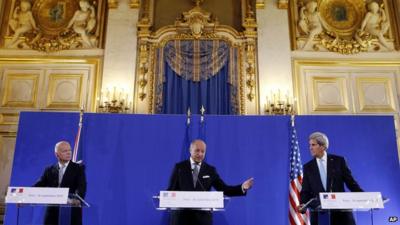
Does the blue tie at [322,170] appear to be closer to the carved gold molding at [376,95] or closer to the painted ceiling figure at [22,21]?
the carved gold molding at [376,95]

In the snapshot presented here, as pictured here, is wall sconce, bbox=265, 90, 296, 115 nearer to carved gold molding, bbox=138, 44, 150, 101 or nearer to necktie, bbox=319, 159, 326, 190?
carved gold molding, bbox=138, 44, 150, 101

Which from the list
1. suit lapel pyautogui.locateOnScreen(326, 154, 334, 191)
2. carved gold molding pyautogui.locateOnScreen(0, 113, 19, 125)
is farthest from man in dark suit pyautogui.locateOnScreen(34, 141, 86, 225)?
carved gold molding pyautogui.locateOnScreen(0, 113, 19, 125)

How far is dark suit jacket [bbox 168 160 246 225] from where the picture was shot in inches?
190

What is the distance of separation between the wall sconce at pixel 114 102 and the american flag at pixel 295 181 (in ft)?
10.8

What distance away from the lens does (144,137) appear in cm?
655

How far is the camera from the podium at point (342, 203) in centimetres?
424

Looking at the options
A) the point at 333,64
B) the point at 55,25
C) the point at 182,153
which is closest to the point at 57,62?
the point at 55,25

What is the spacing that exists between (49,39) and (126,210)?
4.58 meters

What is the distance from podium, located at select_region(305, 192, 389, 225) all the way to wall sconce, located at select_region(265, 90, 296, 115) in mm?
4063

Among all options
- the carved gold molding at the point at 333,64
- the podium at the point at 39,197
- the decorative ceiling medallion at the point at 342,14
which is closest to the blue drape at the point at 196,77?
the carved gold molding at the point at 333,64

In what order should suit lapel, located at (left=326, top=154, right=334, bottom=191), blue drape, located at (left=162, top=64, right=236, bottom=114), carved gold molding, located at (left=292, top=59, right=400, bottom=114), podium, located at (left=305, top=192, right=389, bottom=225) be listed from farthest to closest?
carved gold molding, located at (left=292, top=59, right=400, bottom=114), blue drape, located at (left=162, top=64, right=236, bottom=114), suit lapel, located at (left=326, top=154, right=334, bottom=191), podium, located at (left=305, top=192, right=389, bottom=225)

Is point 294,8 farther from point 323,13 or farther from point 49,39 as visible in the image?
point 49,39

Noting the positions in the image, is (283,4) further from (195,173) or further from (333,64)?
(195,173)

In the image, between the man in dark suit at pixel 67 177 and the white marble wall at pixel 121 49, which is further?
the white marble wall at pixel 121 49
